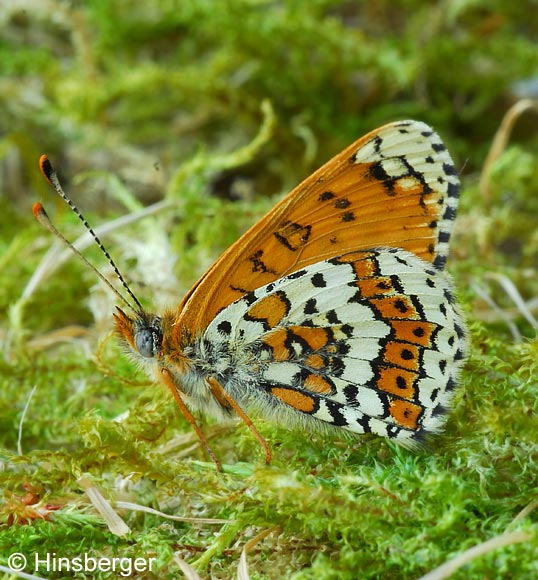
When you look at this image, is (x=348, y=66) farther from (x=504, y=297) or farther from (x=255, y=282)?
(x=255, y=282)

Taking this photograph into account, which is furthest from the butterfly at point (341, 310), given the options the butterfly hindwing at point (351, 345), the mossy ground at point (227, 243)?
the mossy ground at point (227, 243)

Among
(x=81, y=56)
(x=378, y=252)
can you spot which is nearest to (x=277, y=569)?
(x=378, y=252)

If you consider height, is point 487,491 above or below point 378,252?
below

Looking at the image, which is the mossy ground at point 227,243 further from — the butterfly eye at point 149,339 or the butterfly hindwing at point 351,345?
the butterfly eye at point 149,339

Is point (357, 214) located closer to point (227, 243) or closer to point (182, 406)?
point (182, 406)

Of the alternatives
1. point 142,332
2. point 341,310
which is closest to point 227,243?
point 142,332

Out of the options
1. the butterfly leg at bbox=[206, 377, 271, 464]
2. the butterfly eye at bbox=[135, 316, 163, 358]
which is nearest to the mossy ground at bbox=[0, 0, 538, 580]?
the butterfly leg at bbox=[206, 377, 271, 464]
